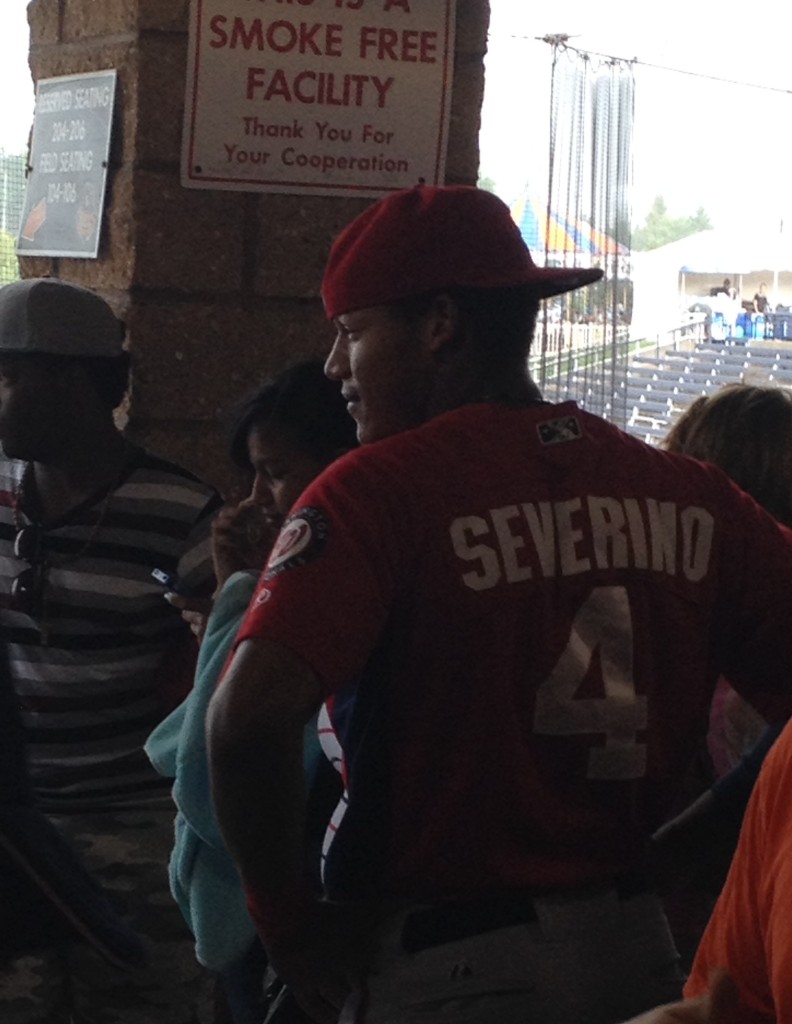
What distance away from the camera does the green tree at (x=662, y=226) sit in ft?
19.6

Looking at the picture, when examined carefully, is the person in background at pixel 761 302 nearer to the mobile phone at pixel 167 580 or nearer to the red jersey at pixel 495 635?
the mobile phone at pixel 167 580

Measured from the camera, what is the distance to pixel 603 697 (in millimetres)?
1342

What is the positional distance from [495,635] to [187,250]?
3.65ft

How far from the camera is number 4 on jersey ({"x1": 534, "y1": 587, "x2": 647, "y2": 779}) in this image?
132cm

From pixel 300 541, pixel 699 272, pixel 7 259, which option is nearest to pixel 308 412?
pixel 300 541

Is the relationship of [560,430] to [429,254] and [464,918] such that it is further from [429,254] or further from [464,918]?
[464,918]

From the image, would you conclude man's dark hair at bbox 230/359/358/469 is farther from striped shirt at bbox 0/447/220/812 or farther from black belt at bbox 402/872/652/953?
black belt at bbox 402/872/652/953

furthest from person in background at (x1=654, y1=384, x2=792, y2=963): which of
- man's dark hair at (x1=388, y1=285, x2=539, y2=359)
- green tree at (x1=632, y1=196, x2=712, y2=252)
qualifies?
green tree at (x1=632, y1=196, x2=712, y2=252)

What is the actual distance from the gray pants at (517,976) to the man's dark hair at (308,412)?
2.13 feet

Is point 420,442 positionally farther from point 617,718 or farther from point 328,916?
point 328,916

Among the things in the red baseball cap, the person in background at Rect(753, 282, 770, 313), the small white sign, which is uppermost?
the person in background at Rect(753, 282, 770, 313)

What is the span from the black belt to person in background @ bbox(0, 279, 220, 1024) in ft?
2.45

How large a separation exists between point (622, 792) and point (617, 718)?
0.07m

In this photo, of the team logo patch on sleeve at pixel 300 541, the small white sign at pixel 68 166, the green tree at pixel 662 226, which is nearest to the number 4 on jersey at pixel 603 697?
the team logo patch on sleeve at pixel 300 541
